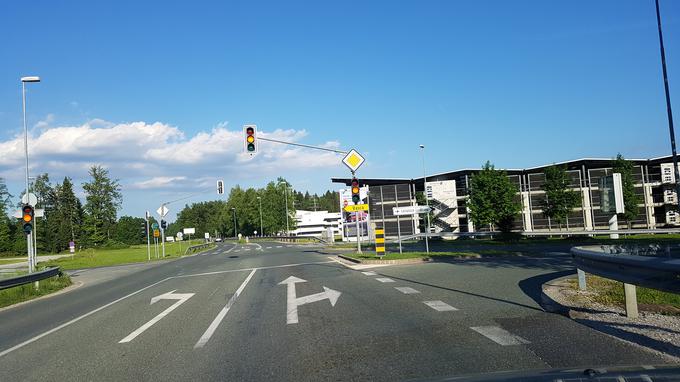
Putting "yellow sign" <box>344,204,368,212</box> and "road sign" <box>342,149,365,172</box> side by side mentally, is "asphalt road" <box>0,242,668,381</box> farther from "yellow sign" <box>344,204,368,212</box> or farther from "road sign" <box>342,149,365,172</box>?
"road sign" <box>342,149,365,172</box>

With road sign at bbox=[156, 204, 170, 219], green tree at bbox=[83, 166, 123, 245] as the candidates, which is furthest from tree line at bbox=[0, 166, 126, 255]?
road sign at bbox=[156, 204, 170, 219]

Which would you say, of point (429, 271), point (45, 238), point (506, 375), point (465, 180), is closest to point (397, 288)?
point (429, 271)

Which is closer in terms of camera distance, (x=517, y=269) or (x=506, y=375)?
(x=506, y=375)

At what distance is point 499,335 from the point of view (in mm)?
6824

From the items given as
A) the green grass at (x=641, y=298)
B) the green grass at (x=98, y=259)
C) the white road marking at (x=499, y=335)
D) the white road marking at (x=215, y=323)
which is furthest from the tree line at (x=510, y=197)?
the white road marking at (x=499, y=335)

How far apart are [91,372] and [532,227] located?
226 feet

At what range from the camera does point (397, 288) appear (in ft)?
41.1

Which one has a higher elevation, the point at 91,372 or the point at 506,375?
the point at 506,375

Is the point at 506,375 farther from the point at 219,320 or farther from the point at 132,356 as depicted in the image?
the point at 219,320

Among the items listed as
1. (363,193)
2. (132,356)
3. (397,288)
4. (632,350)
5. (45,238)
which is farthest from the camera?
(45,238)

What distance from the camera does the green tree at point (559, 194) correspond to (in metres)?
46.2

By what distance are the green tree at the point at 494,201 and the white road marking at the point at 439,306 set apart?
129 feet

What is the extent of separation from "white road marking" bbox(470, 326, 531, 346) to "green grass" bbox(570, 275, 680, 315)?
2985 mm

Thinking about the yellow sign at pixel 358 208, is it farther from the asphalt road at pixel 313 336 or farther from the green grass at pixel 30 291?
the green grass at pixel 30 291
